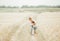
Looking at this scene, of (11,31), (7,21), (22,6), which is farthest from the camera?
(22,6)

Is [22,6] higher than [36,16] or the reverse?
higher

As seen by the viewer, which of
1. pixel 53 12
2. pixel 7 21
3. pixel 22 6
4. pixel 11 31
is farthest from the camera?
pixel 22 6

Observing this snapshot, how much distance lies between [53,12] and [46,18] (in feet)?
0.63

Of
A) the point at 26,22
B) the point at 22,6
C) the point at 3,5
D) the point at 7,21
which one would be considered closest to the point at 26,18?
the point at 26,22

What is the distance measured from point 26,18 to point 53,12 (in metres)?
0.40

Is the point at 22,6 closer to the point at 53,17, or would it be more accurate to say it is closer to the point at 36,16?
the point at 36,16

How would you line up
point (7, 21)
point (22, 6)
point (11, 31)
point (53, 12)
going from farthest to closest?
point (22, 6)
point (53, 12)
point (7, 21)
point (11, 31)

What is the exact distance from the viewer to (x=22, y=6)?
1.68 meters

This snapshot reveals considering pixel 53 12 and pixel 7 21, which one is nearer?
pixel 7 21

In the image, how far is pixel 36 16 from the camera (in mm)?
1453

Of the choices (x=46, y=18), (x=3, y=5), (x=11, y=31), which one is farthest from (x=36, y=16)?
(x=3, y=5)

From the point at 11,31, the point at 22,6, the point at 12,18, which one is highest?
the point at 22,6
